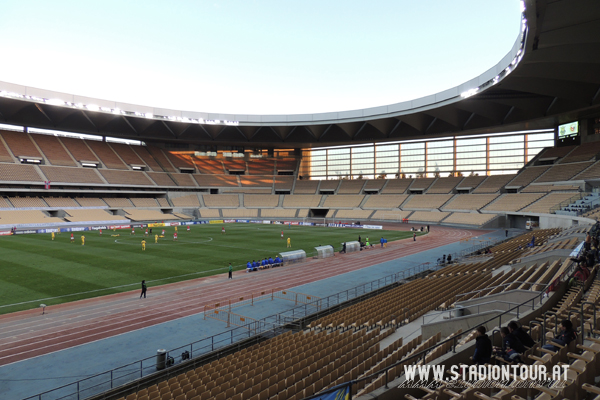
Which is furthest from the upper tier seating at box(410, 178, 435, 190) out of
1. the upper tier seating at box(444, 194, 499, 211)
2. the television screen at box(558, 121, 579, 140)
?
the television screen at box(558, 121, 579, 140)

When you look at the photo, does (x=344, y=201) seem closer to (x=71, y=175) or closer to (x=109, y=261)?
(x=71, y=175)

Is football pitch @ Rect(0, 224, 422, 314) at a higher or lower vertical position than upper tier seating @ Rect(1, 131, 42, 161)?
lower

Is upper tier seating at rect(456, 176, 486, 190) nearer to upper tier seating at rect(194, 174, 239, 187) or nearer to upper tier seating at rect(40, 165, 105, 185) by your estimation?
upper tier seating at rect(194, 174, 239, 187)

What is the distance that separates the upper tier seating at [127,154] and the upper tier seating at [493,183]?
69486 mm

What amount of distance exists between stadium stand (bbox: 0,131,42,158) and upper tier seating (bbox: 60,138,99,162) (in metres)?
5.79

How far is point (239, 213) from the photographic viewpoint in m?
72.9

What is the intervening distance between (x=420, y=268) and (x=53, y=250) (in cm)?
3170

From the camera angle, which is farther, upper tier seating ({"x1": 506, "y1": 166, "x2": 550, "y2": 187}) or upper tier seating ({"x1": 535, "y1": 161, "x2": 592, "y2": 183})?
upper tier seating ({"x1": 506, "y1": 166, "x2": 550, "y2": 187})

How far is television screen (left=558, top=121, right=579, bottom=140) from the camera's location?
182 feet

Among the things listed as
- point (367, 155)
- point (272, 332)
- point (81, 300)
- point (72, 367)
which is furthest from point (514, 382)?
point (367, 155)

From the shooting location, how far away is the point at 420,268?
25375mm

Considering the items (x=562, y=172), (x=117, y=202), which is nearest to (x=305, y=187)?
(x=117, y=202)

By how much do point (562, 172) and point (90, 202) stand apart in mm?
77620

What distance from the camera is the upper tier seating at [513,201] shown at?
51172mm
